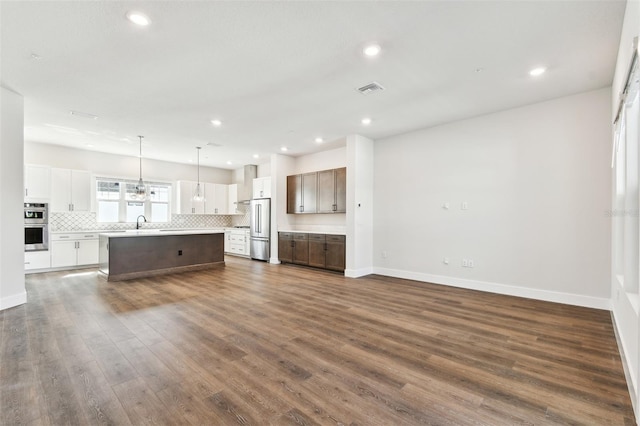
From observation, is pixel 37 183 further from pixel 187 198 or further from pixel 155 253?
pixel 187 198

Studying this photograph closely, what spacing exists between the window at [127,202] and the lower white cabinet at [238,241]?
6.29 feet

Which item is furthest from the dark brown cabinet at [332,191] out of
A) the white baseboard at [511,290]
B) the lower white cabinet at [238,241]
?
the lower white cabinet at [238,241]

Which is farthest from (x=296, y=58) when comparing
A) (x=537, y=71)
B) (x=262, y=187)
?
(x=262, y=187)

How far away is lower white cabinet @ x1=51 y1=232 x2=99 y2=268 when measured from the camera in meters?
6.37

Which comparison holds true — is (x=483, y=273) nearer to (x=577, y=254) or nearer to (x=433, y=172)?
(x=577, y=254)

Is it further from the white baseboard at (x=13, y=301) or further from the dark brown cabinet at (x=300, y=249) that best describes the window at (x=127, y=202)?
the dark brown cabinet at (x=300, y=249)

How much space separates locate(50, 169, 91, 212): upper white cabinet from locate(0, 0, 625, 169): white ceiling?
6.50 ft

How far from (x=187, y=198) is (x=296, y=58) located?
23.3ft

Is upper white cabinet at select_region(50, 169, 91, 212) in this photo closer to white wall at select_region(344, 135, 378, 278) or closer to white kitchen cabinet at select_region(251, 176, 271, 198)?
white kitchen cabinet at select_region(251, 176, 271, 198)

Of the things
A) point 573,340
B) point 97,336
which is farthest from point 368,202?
point 97,336

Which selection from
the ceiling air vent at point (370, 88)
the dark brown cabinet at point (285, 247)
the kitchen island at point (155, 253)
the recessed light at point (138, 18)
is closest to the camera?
the recessed light at point (138, 18)

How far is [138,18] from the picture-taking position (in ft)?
7.93

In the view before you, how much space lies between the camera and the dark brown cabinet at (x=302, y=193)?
718cm

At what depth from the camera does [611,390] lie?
199 cm
